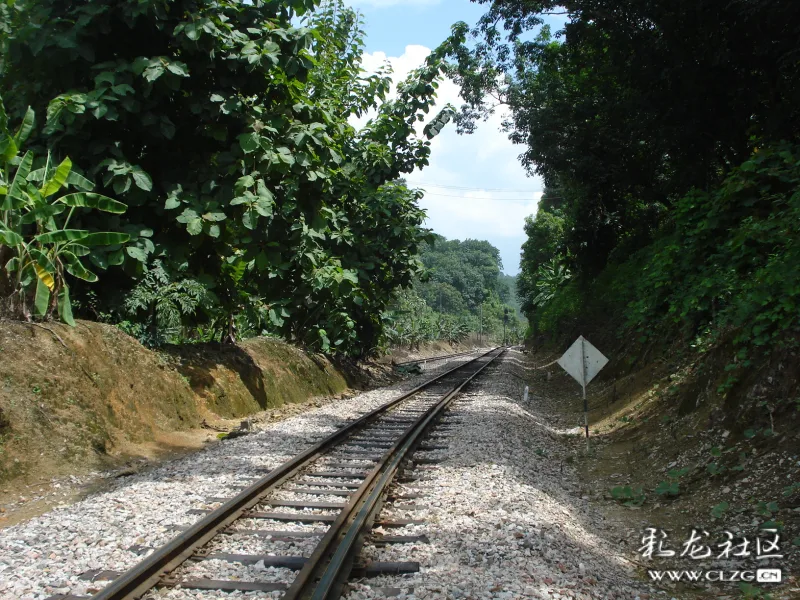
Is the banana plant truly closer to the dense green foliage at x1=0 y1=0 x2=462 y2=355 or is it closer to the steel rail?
the dense green foliage at x1=0 y1=0 x2=462 y2=355

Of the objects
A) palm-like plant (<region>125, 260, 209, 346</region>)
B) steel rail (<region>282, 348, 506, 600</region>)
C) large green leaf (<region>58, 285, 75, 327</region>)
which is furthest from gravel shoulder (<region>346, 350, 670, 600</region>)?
palm-like plant (<region>125, 260, 209, 346</region>)

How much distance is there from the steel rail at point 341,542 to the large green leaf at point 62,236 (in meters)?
4.75

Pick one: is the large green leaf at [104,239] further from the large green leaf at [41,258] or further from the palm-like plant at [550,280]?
the palm-like plant at [550,280]

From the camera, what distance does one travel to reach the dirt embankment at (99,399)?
267 inches

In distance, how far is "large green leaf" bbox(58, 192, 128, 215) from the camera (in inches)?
313

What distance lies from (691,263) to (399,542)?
24.1 ft

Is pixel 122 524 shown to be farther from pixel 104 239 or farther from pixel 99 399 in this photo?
pixel 104 239

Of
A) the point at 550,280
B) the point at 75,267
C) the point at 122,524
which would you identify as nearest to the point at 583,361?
the point at 122,524

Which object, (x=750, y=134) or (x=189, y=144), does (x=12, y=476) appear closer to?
(x=189, y=144)

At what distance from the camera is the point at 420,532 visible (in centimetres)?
523

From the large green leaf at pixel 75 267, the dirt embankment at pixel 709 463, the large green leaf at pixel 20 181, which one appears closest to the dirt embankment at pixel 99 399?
the large green leaf at pixel 75 267

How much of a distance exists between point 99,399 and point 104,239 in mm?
2153

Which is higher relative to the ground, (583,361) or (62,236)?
(62,236)

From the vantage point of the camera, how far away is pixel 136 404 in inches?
355
